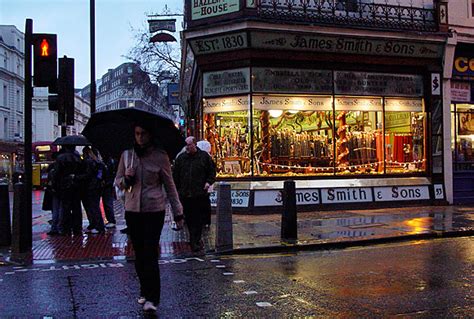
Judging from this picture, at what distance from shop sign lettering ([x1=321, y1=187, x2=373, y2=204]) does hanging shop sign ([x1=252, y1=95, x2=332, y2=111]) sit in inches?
91.9

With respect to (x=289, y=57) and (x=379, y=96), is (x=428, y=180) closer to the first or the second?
(x=379, y=96)

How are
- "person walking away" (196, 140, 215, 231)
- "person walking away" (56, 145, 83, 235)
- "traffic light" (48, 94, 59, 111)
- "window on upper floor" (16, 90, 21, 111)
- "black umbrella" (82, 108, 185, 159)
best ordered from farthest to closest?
"window on upper floor" (16, 90, 21, 111)
"traffic light" (48, 94, 59, 111)
"person walking away" (56, 145, 83, 235)
"person walking away" (196, 140, 215, 231)
"black umbrella" (82, 108, 185, 159)

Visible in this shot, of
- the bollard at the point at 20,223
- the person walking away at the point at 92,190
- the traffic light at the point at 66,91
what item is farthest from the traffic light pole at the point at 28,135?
the traffic light at the point at 66,91

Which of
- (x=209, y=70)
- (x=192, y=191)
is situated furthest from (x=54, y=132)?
(x=192, y=191)

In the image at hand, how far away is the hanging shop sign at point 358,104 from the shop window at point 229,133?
2817mm

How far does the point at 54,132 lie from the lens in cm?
8300

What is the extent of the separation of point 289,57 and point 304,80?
2.70 ft

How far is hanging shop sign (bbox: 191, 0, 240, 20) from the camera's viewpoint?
1444 centimetres

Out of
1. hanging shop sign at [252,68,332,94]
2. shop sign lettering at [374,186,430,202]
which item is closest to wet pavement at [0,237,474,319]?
shop sign lettering at [374,186,430,202]

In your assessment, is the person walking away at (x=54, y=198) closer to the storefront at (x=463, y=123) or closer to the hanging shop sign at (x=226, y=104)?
the hanging shop sign at (x=226, y=104)

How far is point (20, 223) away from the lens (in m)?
9.48

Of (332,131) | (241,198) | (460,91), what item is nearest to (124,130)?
(241,198)

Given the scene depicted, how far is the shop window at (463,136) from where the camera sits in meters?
17.3

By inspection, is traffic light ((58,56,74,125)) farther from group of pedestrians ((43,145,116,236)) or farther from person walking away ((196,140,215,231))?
person walking away ((196,140,215,231))
